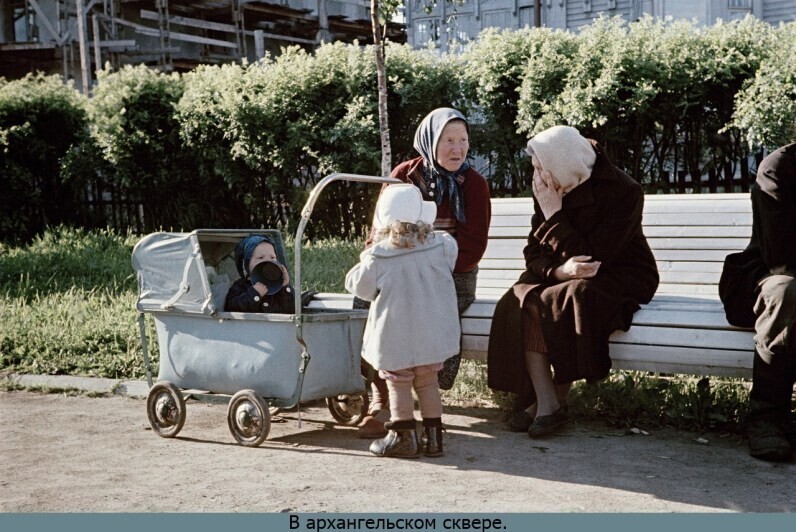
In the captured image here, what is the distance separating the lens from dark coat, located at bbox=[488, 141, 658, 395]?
4.73 m

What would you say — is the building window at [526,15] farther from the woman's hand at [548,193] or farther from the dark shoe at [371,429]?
the dark shoe at [371,429]

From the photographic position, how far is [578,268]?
15.9ft

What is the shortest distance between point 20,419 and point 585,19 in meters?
24.2

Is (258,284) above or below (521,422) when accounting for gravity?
above

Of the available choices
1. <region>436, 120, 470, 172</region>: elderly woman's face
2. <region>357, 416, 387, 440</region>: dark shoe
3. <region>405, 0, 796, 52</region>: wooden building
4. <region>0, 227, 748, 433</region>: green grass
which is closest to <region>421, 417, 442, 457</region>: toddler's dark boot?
<region>357, 416, 387, 440</region>: dark shoe

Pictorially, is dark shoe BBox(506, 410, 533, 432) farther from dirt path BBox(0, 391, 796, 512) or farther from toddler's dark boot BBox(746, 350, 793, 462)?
toddler's dark boot BBox(746, 350, 793, 462)

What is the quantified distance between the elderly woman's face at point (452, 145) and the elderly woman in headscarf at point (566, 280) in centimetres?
46

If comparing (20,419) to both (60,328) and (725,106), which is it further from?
(725,106)

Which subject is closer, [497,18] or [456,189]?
[456,189]

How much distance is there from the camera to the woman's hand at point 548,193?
5.04m

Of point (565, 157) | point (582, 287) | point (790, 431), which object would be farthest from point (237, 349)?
point (790, 431)

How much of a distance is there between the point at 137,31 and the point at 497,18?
1080cm

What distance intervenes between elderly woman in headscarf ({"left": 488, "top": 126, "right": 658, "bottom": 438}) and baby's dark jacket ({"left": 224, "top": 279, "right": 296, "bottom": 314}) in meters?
1.09

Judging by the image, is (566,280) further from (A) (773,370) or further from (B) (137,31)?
(B) (137,31)
